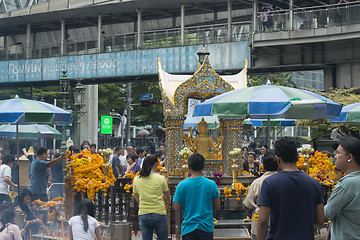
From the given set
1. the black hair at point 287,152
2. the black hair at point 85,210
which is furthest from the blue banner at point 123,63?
the black hair at point 287,152

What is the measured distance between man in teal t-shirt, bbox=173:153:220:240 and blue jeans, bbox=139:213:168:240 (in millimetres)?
1348

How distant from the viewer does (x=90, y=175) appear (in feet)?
36.8

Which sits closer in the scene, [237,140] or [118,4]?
[237,140]

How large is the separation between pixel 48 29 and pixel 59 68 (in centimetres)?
728

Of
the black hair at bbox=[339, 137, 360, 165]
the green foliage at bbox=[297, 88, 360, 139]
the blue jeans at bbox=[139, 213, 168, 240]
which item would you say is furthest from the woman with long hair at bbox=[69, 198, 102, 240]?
the green foliage at bbox=[297, 88, 360, 139]

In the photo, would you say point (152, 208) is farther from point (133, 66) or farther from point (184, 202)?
point (133, 66)

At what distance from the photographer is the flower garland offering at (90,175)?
11016mm

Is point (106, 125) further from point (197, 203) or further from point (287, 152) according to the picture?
point (287, 152)

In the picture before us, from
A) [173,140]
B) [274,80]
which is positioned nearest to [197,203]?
[173,140]

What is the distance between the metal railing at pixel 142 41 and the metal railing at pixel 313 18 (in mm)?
2549

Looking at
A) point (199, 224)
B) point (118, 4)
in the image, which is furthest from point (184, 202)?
point (118, 4)

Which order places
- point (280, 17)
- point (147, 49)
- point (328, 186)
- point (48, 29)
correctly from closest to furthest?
point (328, 186) < point (280, 17) < point (147, 49) < point (48, 29)

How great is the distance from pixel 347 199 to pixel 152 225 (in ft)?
12.4

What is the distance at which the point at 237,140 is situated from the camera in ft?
46.5
